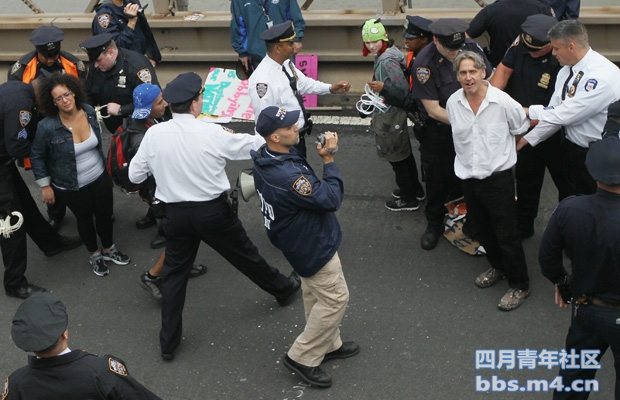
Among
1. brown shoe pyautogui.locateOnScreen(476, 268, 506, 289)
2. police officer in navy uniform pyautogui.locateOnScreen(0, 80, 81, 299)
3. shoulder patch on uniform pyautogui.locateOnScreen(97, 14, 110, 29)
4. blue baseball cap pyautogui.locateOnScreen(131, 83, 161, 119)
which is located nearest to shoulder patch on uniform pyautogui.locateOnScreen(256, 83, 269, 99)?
blue baseball cap pyautogui.locateOnScreen(131, 83, 161, 119)

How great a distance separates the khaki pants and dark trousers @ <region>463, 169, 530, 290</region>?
125cm

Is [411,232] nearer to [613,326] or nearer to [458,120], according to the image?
[458,120]

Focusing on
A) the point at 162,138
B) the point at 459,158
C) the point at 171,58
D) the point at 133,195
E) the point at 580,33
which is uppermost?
the point at 580,33

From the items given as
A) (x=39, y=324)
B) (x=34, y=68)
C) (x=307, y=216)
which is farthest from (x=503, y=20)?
(x=39, y=324)

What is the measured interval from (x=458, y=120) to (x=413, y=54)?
4.03ft

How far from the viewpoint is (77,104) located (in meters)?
6.13

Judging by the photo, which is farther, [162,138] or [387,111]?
[387,111]

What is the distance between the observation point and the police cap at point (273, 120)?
4645 mm

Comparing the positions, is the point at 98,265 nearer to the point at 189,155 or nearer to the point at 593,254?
the point at 189,155

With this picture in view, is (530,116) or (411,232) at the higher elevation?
(530,116)

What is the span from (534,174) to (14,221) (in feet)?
13.4

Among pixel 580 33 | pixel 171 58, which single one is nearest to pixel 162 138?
pixel 580 33

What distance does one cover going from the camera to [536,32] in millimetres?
5590

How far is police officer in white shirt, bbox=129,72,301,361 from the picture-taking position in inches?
202
